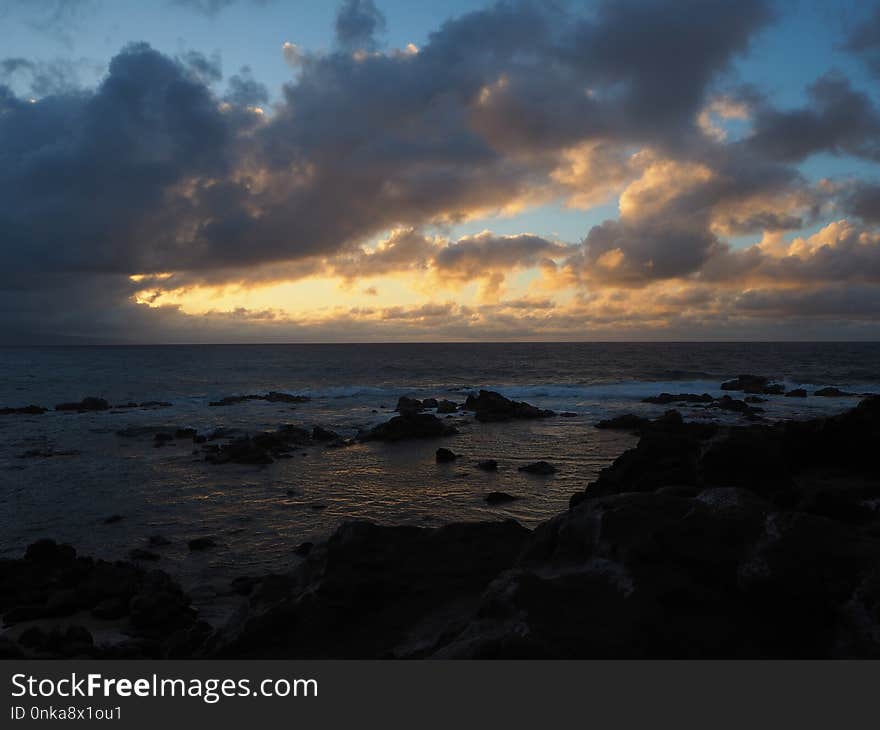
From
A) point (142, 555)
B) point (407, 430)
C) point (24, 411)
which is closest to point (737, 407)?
point (407, 430)

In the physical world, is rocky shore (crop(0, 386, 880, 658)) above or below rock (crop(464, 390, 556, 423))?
above

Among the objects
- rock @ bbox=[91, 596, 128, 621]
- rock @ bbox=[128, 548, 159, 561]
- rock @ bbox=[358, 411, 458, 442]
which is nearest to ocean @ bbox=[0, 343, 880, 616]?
rock @ bbox=[128, 548, 159, 561]

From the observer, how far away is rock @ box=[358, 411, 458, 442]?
3186cm

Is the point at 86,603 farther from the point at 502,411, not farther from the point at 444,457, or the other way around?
the point at 502,411

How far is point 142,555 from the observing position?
1398 centimetres

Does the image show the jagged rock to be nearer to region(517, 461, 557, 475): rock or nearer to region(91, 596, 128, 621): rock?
region(517, 461, 557, 475): rock

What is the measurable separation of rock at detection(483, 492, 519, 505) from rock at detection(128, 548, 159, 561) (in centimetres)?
920

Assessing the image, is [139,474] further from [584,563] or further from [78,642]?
[584,563]

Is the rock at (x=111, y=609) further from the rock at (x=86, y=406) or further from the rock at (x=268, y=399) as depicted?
the rock at (x=268, y=399)

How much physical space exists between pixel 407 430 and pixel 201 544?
1816cm

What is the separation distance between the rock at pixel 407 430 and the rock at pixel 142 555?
17.8m

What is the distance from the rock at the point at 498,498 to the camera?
18016 millimetres

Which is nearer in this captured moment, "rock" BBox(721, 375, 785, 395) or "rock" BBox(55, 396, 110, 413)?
"rock" BBox(55, 396, 110, 413)

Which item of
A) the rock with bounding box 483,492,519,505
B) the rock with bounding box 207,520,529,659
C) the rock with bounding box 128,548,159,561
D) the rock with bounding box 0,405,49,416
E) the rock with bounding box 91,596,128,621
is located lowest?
the rock with bounding box 128,548,159,561
